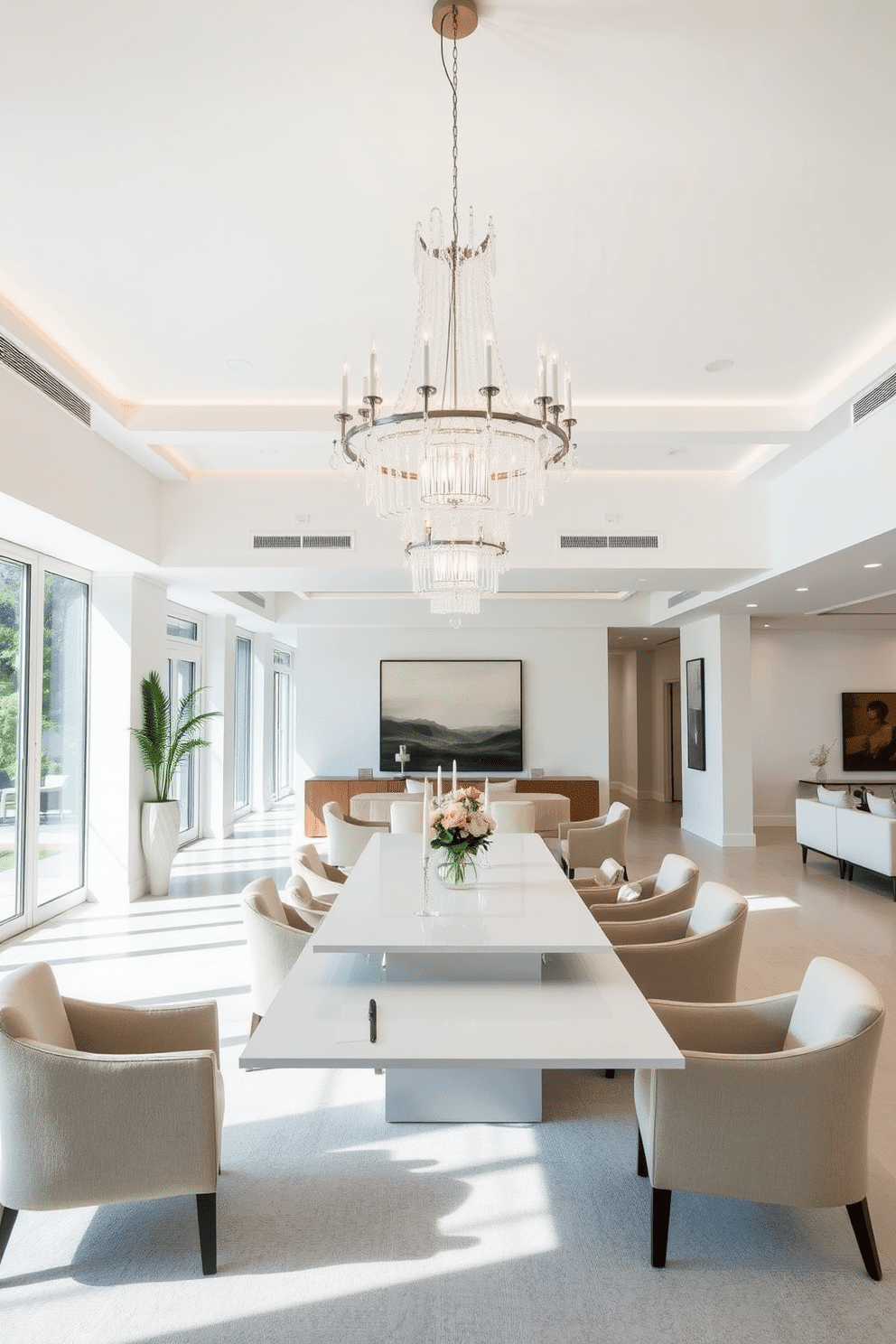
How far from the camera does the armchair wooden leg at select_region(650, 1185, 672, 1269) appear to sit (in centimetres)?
252

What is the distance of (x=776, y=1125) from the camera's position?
2455mm

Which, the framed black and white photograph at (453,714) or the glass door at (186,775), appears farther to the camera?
the framed black and white photograph at (453,714)

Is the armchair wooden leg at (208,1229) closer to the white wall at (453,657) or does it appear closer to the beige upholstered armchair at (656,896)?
the beige upholstered armchair at (656,896)

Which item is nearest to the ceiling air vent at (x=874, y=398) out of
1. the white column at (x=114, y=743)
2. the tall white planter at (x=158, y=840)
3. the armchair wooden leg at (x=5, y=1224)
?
the armchair wooden leg at (x=5, y=1224)

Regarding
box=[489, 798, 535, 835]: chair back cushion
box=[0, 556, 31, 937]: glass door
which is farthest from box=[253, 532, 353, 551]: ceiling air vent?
box=[489, 798, 535, 835]: chair back cushion

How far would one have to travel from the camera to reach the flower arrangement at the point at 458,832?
12.6ft

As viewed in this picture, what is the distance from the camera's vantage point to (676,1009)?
9.55ft

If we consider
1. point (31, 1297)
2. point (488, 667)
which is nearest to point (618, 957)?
point (31, 1297)

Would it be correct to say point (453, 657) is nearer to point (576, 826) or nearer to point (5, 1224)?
point (576, 826)

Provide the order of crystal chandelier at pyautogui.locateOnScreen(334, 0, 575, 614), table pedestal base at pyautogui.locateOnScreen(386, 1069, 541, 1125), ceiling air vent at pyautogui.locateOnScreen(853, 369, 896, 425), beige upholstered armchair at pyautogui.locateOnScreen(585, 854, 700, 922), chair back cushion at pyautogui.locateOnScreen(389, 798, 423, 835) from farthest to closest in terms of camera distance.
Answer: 1. chair back cushion at pyautogui.locateOnScreen(389, 798, 423, 835)
2. ceiling air vent at pyautogui.locateOnScreen(853, 369, 896, 425)
3. beige upholstered armchair at pyautogui.locateOnScreen(585, 854, 700, 922)
4. table pedestal base at pyautogui.locateOnScreen(386, 1069, 541, 1125)
5. crystal chandelier at pyautogui.locateOnScreen(334, 0, 575, 614)

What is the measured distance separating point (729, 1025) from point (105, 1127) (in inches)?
77.8

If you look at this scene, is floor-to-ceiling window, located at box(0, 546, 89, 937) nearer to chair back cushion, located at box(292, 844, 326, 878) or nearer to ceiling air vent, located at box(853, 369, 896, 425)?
chair back cushion, located at box(292, 844, 326, 878)

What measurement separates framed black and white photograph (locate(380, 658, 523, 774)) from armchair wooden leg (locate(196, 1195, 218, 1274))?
10.0 meters

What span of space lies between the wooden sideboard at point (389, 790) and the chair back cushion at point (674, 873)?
676 cm
